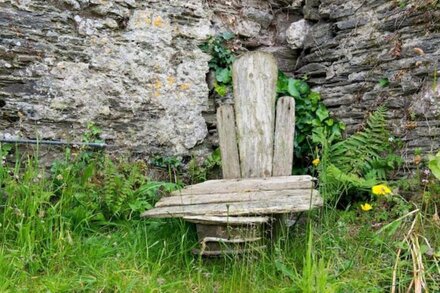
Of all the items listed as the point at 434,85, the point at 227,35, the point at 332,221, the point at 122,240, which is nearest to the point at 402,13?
the point at 434,85

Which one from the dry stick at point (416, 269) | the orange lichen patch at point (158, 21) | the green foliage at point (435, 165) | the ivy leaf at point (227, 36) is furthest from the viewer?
the ivy leaf at point (227, 36)

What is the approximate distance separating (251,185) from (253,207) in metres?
0.39

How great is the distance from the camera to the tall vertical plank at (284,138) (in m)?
3.40

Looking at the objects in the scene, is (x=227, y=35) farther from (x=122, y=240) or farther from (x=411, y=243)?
(x=411, y=243)

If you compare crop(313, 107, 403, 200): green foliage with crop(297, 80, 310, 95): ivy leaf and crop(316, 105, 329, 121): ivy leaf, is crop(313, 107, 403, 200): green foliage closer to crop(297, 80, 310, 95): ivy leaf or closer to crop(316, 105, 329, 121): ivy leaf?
crop(316, 105, 329, 121): ivy leaf

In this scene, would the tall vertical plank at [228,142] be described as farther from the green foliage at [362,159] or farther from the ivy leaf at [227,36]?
the ivy leaf at [227,36]

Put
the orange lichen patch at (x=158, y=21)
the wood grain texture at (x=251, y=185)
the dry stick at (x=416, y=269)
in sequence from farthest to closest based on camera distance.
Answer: the orange lichen patch at (x=158, y=21) → the wood grain texture at (x=251, y=185) → the dry stick at (x=416, y=269)

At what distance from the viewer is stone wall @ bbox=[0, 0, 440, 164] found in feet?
10.9

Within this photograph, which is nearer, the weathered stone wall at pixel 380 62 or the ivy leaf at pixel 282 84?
the weathered stone wall at pixel 380 62

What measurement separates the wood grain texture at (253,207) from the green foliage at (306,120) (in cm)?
110

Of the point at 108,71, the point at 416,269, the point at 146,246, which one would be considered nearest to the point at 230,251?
the point at 146,246

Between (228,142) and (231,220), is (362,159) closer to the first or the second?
(228,142)

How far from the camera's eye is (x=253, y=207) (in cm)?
273

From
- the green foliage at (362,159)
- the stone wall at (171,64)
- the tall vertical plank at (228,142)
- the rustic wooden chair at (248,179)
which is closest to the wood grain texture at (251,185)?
the rustic wooden chair at (248,179)
